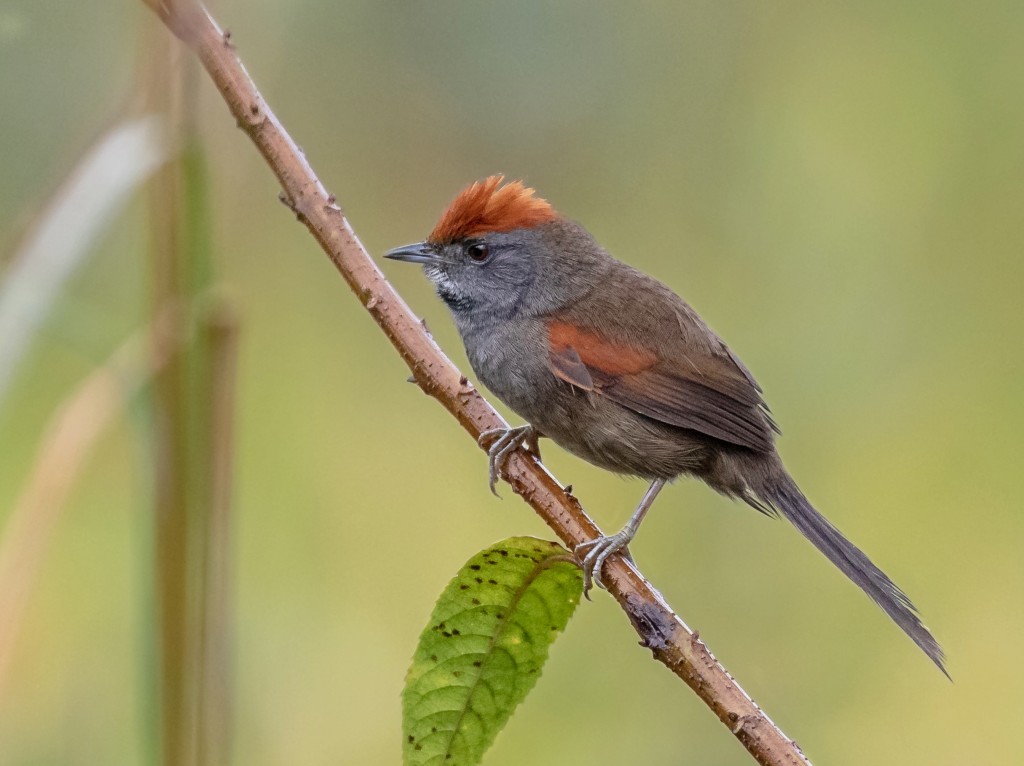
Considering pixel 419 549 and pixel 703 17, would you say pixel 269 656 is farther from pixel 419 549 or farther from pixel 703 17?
pixel 703 17

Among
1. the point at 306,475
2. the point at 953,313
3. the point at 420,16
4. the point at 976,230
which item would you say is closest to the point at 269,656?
the point at 306,475

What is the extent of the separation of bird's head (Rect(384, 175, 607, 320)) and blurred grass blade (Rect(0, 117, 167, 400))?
1758mm

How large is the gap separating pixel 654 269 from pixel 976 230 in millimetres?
1442

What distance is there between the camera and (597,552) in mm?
2615

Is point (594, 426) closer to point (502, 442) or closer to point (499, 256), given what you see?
point (502, 442)

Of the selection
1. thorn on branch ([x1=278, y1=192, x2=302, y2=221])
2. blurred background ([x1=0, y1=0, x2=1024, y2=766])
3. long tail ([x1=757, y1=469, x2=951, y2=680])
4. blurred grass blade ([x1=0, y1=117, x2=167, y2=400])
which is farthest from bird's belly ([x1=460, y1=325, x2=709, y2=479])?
blurred grass blade ([x1=0, y1=117, x2=167, y2=400])

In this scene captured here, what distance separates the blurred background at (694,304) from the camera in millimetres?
3914

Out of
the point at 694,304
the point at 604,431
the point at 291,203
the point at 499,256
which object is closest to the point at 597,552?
the point at 604,431

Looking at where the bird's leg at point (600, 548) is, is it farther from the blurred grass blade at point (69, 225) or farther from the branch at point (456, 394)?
the blurred grass blade at point (69, 225)

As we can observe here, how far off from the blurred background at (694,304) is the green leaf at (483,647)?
1809mm

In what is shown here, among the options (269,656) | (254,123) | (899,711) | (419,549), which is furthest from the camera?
(419,549)

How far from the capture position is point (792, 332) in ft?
15.7

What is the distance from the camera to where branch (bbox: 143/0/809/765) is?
74.5 inches

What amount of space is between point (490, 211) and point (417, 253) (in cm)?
28
